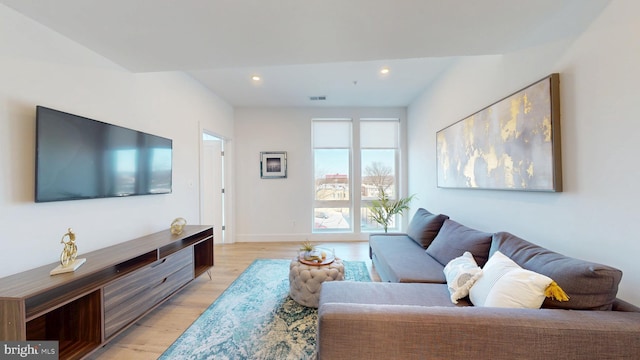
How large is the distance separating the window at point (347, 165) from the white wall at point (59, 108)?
8.80 ft

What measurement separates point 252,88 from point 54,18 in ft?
7.52

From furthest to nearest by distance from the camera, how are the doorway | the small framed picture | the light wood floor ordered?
the small framed picture → the doorway → the light wood floor

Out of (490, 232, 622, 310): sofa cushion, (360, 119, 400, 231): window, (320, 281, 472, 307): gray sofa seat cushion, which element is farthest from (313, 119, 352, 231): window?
(490, 232, 622, 310): sofa cushion

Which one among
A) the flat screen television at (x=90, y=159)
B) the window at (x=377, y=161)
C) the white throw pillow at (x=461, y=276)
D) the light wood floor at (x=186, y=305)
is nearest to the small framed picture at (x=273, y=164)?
the light wood floor at (x=186, y=305)

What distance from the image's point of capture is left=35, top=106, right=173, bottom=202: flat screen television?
5.06 feet

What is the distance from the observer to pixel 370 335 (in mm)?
988

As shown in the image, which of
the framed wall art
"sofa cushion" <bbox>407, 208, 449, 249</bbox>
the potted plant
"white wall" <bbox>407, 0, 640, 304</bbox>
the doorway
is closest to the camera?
"white wall" <bbox>407, 0, 640, 304</bbox>

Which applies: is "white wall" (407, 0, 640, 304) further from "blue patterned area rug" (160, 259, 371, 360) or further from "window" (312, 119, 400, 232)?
"window" (312, 119, 400, 232)

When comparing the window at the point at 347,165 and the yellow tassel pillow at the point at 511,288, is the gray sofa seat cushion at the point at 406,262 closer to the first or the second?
the yellow tassel pillow at the point at 511,288

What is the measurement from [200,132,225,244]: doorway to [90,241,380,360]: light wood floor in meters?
0.51

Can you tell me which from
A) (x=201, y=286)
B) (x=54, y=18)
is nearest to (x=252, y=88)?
(x=54, y=18)

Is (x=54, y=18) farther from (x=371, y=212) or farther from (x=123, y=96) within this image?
(x=371, y=212)

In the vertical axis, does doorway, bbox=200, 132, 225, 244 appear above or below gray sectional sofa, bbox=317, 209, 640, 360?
above

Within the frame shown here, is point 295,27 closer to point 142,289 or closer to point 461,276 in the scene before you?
point 461,276
